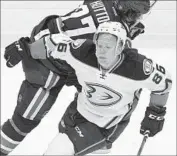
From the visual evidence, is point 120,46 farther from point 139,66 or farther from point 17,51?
point 17,51

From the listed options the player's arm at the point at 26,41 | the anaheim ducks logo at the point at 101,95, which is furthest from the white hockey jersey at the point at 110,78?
the player's arm at the point at 26,41

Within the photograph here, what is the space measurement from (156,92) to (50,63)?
0.48 meters

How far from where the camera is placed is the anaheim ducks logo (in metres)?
2.63

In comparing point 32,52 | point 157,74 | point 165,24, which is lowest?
point 165,24

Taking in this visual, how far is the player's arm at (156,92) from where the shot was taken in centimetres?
259

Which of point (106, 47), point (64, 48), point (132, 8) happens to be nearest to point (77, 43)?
point (64, 48)

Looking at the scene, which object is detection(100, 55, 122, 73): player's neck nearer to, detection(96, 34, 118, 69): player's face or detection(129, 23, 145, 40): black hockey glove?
detection(96, 34, 118, 69): player's face

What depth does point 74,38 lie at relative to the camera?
9.10ft

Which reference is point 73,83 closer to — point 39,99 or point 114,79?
point 39,99

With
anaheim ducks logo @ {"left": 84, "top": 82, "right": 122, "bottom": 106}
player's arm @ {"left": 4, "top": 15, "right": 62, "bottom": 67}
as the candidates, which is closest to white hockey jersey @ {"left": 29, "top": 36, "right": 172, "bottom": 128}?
anaheim ducks logo @ {"left": 84, "top": 82, "right": 122, "bottom": 106}

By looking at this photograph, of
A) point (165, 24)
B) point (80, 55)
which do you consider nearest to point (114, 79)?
point (80, 55)

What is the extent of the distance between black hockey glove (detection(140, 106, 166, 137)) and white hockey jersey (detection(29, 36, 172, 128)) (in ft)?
0.15

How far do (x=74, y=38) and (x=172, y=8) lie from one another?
1.85 meters

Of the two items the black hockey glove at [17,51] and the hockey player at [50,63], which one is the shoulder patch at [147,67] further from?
the black hockey glove at [17,51]
